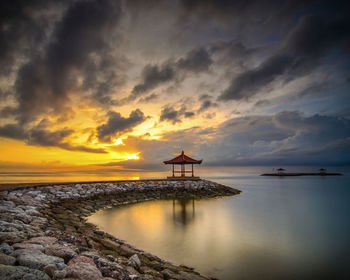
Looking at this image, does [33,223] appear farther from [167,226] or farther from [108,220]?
[167,226]

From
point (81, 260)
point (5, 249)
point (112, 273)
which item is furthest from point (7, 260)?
point (112, 273)

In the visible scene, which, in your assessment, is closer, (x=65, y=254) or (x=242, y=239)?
(x=65, y=254)

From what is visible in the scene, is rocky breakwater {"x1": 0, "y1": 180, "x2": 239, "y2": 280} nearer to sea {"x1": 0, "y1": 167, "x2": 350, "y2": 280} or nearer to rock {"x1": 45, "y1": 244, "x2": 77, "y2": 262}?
rock {"x1": 45, "y1": 244, "x2": 77, "y2": 262}

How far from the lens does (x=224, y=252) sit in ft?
21.6

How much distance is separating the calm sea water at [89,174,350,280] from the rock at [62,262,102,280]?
11.2 ft

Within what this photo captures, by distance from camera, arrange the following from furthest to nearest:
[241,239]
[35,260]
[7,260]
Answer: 1. [241,239]
2. [35,260]
3. [7,260]

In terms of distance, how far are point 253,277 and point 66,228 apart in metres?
5.79

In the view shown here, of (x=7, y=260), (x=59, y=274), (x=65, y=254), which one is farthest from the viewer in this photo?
(x=65, y=254)

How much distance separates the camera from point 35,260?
3072mm

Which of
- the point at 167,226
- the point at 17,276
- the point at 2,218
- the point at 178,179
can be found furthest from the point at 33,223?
the point at 178,179

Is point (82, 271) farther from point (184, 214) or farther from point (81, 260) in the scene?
point (184, 214)

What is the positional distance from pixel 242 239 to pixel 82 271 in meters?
6.77

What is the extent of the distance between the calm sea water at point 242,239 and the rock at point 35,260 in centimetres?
376

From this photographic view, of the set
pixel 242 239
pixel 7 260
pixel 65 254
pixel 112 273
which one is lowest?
pixel 242 239
